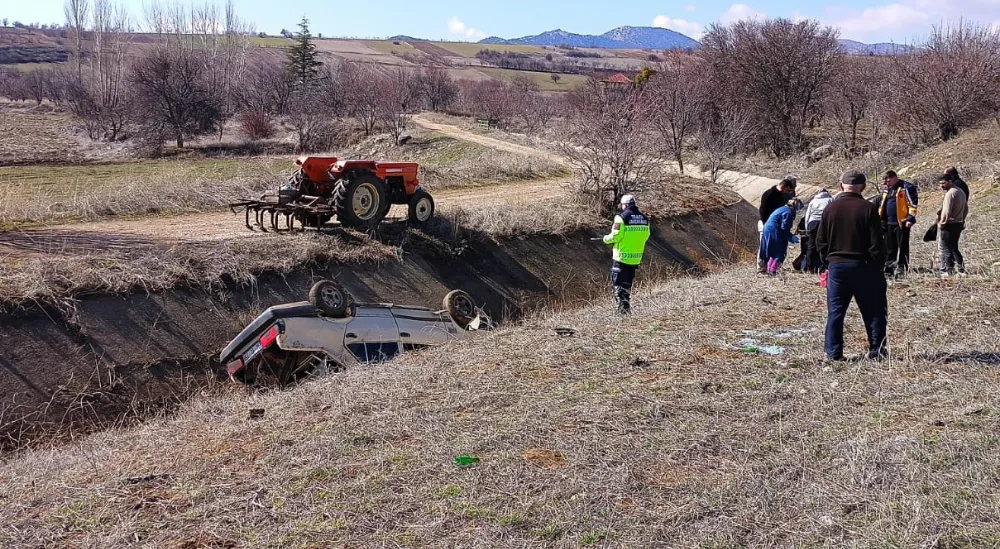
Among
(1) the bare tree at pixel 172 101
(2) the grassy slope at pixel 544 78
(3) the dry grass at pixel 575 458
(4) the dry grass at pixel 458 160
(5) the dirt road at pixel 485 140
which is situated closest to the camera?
(3) the dry grass at pixel 575 458

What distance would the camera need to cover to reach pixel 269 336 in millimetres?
8406

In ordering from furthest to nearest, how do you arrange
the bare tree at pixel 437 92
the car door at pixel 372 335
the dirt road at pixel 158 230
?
1. the bare tree at pixel 437 92
2. the dirt road at pixel 158 230
3. the car door at pixel 372 335

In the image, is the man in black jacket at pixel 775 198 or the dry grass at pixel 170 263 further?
the man in black jacket at pixel 775 198

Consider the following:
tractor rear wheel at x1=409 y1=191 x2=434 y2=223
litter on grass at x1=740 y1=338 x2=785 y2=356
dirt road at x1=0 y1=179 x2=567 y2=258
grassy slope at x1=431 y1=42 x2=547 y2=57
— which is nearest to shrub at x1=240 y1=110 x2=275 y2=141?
dirt road at x1=0 y1=179 x2=567 y2=258

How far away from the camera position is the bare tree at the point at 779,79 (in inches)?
1512

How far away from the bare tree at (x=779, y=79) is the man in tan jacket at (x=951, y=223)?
2833 centimetres

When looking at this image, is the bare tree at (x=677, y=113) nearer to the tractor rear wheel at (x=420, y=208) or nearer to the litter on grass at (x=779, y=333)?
the tractor rear wheel at (x=420, y=208)

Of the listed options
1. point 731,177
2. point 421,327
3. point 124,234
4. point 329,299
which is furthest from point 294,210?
point 731,177

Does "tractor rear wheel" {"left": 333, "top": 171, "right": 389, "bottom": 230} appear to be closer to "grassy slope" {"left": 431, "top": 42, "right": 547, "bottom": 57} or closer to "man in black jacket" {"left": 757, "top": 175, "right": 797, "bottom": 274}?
"man in black jacket" {"left": 757, "top": 175, "right": 797, "bottom": 274}

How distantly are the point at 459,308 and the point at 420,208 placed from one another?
13.0ft

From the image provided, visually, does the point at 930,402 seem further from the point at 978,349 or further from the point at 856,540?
the point at 856,540

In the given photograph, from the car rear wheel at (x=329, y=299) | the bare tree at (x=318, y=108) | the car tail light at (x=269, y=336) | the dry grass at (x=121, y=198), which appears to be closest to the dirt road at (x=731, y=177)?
the bare tree at (x=318, y=108)

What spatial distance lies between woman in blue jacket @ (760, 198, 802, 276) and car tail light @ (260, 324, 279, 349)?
298 inches

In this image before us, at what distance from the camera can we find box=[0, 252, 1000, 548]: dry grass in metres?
4.41
